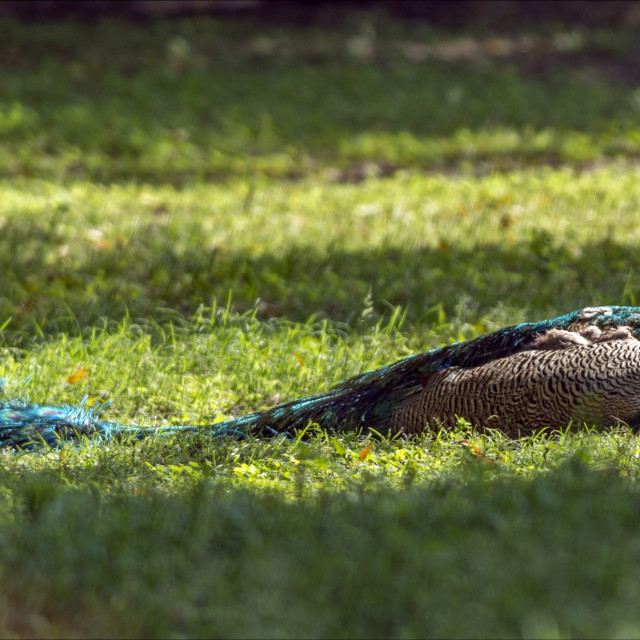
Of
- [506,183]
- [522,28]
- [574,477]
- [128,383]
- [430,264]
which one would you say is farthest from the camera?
[522,28]

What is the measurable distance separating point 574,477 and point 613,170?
750 cm

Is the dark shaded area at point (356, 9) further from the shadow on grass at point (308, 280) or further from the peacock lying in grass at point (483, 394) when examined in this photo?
the peacock lying in grass at point (483, 394)

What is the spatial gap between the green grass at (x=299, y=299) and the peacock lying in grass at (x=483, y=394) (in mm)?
119

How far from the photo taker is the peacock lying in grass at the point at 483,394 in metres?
4.27

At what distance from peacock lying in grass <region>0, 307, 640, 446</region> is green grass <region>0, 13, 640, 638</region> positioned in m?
0.12

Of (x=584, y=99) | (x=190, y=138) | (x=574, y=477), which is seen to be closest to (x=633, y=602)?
(x=574, y=477)

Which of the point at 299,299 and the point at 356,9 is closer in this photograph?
the point at 299,299

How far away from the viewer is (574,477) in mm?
3600

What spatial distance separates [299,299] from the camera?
699 cm

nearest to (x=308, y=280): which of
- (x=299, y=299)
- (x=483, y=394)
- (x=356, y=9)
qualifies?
(x=299, y=299)

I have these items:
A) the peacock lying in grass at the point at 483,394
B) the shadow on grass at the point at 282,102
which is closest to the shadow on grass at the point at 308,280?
the peacock lying in grass at the point at 483,394

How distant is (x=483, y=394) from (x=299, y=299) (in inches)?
107

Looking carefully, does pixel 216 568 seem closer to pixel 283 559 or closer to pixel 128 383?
pixel 283 559

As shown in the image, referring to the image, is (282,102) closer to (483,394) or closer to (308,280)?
(308,280)
